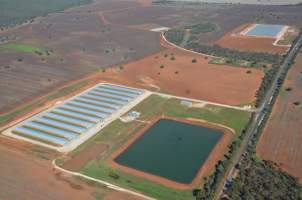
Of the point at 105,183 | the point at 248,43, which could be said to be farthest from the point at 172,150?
the point at 248,43

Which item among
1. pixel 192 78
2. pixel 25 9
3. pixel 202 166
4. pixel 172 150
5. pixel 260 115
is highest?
pixel 25 9

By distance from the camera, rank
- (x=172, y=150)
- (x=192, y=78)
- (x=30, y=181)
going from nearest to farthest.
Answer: (x=30, y=181) < (x=172, y=150) < (x=192, y=78)

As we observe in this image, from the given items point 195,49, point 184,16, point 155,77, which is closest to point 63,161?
point 155,77

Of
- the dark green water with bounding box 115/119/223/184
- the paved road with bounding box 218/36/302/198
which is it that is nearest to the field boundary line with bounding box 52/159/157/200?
the dark green water with bounding box 115/119/223/184

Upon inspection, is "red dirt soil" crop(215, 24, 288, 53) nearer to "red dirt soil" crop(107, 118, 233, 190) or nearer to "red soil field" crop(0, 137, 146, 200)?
"red dirt soil" crop(107, 118, 233, 190)

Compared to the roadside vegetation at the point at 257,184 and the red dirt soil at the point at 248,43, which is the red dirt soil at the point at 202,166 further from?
the red dirt soil at the point at 248,43

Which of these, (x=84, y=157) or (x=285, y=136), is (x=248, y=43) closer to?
(x=285, y=136)

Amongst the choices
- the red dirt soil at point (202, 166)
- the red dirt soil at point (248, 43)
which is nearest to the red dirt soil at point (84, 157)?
the red dirt soil at point (202, 166)
